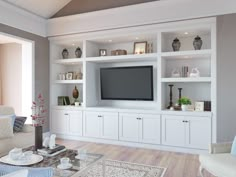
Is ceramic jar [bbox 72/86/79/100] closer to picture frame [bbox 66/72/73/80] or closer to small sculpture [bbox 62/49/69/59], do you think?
picture frame [bbox 66/72/73/80]

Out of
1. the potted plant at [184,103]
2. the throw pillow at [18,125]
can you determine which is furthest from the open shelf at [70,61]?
the potted plant at [184,103]

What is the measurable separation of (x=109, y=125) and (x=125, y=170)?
5.30 feet

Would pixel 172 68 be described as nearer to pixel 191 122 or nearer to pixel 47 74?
pixel 191 122

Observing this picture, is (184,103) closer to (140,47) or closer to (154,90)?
(154,90)

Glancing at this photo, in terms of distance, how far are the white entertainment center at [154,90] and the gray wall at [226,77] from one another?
0.10 meters

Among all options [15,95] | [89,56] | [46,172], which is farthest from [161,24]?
[15,95]

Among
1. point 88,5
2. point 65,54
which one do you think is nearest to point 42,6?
point 88,5

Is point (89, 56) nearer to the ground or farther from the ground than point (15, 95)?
farther from the ground

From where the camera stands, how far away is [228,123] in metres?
3.74

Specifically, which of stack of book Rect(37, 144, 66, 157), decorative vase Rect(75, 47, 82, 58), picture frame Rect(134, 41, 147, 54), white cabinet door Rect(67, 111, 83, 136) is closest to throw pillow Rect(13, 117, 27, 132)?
stack of book Rect(37, 144, 66, 157)

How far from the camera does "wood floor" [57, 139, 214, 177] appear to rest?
3.15 metres

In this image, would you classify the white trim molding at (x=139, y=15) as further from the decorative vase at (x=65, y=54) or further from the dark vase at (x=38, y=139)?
the dark vase at (x=38, y=139)

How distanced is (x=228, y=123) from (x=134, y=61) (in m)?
2.33

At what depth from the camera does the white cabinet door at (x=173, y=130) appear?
4.03 m
